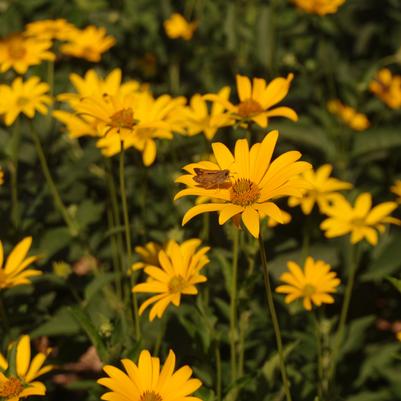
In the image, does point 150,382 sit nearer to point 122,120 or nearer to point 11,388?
point 11,388

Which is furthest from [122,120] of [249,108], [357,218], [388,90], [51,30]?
[388,90]

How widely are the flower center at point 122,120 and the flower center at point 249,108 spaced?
0.36 meters

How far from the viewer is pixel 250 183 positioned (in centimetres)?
167

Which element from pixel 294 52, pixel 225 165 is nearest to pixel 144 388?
pixel 225 165

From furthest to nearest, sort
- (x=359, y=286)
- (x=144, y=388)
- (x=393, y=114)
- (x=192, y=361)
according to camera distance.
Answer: (x=393, y=114) < (x=359, y=286) < (x=192, y=361) < (x=144, y=388)

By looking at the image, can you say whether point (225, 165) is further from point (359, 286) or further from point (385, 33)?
point (385, 33)

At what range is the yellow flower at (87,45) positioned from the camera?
3377mm

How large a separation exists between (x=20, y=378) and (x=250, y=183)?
853mm

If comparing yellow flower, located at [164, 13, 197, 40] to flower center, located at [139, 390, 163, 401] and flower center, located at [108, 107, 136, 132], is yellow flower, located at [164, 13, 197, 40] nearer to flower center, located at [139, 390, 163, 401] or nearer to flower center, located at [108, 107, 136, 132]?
flower center, located at [108, 107, 136, 132]

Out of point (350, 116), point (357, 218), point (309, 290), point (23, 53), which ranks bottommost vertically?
point (309, 290)

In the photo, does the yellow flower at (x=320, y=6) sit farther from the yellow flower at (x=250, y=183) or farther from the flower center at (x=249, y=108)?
the yellow flower at (x=250, y=183)

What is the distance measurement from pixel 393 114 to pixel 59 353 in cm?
274

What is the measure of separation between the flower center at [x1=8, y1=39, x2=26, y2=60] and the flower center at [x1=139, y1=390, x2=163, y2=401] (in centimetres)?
193

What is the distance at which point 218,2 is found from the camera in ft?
15.4
